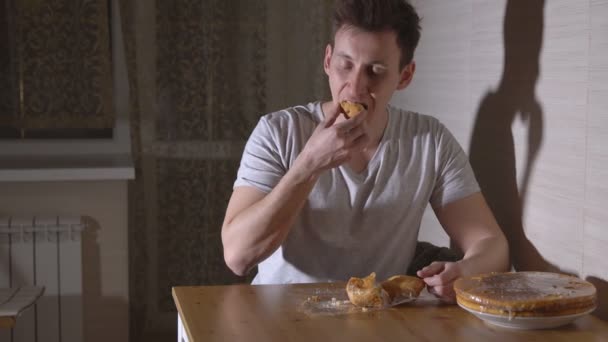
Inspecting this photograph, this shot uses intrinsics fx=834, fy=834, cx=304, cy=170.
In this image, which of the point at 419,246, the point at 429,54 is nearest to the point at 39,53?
the point at 429,54

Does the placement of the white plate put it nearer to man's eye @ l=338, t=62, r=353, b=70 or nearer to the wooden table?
the wooden table

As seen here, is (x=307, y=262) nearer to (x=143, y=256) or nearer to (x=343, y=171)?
(x=343, y=171)

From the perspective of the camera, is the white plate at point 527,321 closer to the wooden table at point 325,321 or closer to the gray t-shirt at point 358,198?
the wooden table at point 325,321

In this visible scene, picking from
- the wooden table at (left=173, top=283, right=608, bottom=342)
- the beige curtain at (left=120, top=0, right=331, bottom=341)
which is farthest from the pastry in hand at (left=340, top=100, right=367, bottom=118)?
the beige curtain at (left=120, top=0, right=331, bottom=341)

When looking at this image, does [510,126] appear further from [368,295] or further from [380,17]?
[368,295]

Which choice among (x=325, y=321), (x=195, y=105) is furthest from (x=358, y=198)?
(x=195, y=105)

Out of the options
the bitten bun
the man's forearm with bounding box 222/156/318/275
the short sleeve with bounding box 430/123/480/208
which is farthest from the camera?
the short sleeve with bounding box 430/123/480/208

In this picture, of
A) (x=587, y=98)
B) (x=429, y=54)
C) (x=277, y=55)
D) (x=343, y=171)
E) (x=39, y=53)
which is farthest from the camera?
(x=277, y=55)
